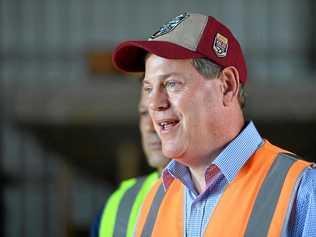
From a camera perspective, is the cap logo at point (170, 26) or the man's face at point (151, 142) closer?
the cap logo at point (170, 26)

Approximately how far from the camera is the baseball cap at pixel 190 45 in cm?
220

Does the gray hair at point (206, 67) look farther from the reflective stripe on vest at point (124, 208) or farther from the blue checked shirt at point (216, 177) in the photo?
the reflective stripe on vest at point (124, 208)

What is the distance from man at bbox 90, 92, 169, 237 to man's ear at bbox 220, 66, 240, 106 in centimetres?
95

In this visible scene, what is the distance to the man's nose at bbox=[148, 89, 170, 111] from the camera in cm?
221

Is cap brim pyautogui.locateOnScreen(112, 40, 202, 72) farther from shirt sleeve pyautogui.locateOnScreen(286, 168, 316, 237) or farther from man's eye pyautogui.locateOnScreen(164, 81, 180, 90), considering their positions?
shirt sleeve pyautogui.locateOnScreen(286, 168, 316, 237)

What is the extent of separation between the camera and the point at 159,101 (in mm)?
2217

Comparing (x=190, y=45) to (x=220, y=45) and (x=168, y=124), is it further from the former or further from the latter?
(x=168, y=124)

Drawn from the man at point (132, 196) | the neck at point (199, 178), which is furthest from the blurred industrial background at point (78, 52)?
the neck at point (199, 178)

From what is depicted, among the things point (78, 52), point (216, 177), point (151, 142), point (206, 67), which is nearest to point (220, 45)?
point (206, 67)

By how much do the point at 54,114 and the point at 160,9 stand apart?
2973 mm

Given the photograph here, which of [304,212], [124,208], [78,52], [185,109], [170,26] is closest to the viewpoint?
[304,212]

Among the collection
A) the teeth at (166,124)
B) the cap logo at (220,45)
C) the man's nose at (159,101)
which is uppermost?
the cap logo at (220,45)

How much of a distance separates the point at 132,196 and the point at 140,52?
3.41 ft

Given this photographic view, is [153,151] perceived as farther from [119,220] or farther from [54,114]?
[54,114]
